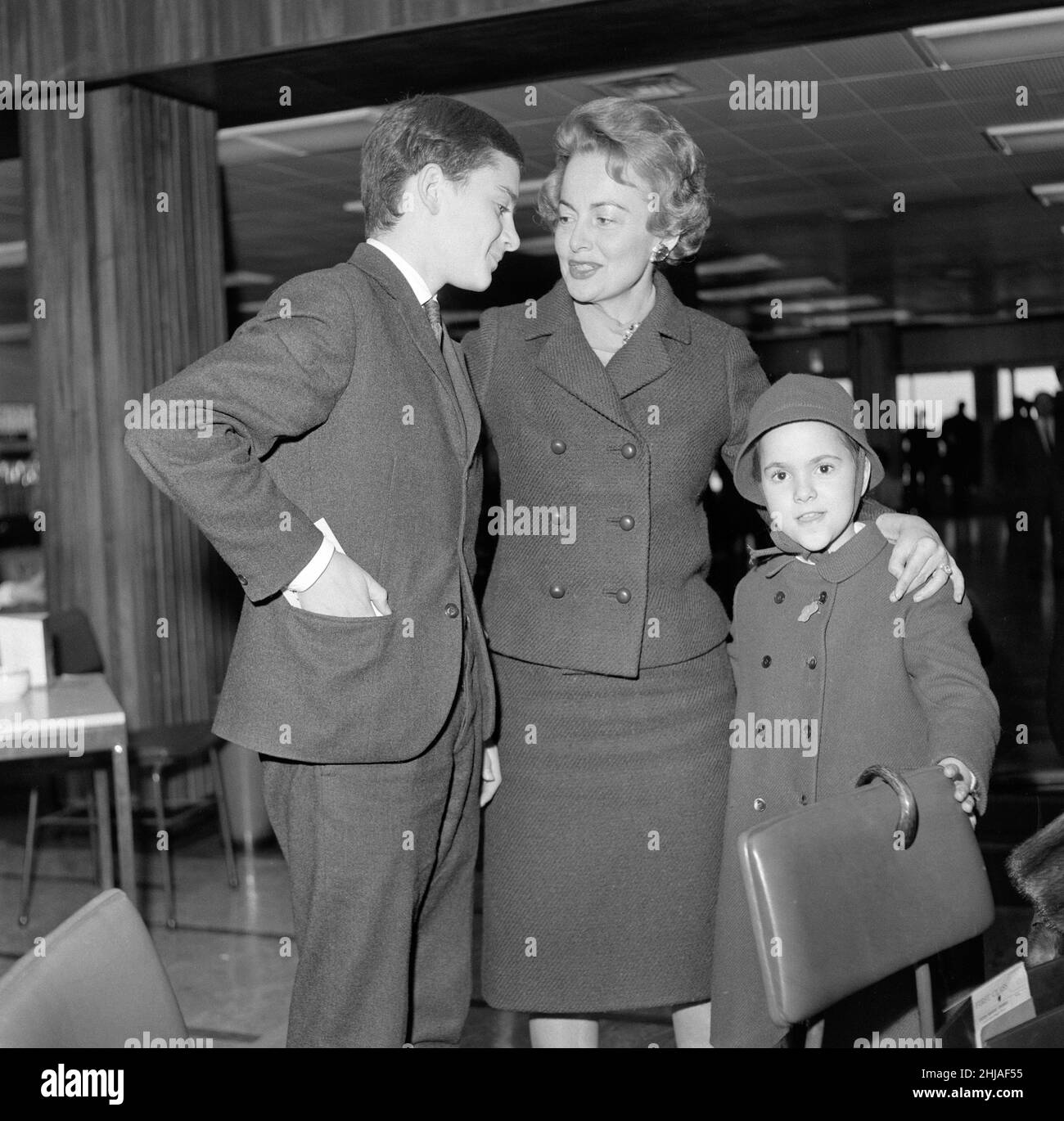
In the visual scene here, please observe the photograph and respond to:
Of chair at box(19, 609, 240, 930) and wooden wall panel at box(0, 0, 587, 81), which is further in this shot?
chair at box(19, 609, 240, 930)

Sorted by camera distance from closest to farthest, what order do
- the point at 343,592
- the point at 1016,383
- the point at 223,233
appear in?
the point at 343,592, the point at 223,233, the point at 1016,383

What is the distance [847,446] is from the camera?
2076 millimetres

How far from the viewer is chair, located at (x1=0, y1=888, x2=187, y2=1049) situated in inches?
45.4

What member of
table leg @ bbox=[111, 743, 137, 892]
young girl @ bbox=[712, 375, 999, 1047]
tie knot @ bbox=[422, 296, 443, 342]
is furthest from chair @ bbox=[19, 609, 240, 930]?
tie knot @ bbox=[422, 296, 443, 342]

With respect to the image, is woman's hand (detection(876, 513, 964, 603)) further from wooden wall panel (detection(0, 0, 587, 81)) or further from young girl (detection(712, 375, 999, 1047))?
wooden wall panel (detection(0, 0, 587, 81))

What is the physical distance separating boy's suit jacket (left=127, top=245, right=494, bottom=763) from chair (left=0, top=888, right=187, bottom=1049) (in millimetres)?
540

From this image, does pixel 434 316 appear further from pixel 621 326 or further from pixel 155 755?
pixel 155 755

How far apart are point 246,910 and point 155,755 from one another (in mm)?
605

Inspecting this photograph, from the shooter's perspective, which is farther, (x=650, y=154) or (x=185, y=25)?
(x=185, y=25)

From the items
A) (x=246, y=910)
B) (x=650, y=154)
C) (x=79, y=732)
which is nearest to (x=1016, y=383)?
(x=246, y=910)

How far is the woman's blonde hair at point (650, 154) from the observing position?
2.09 metres
